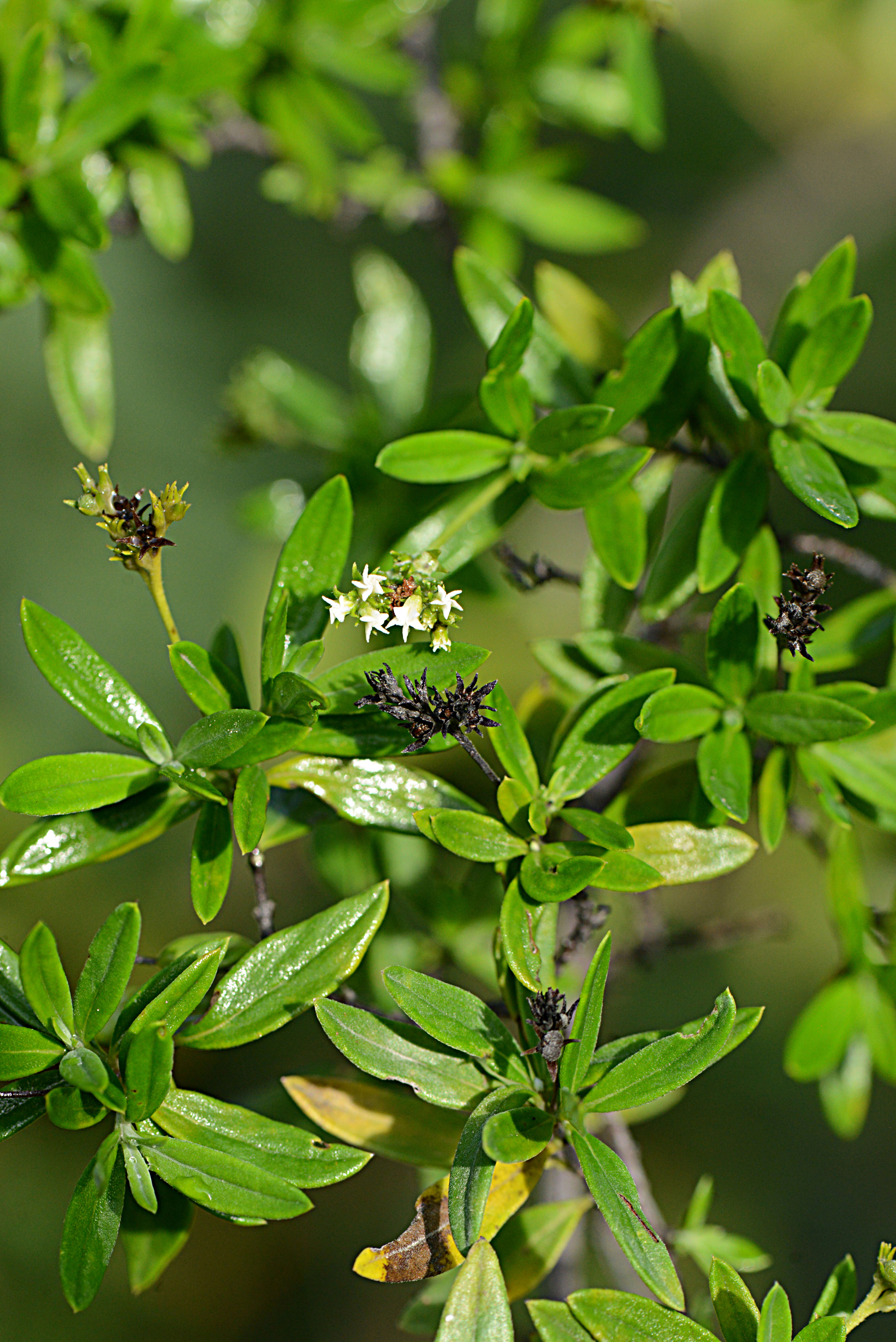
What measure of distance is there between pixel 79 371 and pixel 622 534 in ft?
1.71

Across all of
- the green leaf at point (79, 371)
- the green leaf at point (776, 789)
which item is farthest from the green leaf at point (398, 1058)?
the green leaf at point (79, 371)

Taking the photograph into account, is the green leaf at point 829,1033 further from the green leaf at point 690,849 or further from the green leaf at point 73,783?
the green leaf at point 73,783

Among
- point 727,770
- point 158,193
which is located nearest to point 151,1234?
point 727,770

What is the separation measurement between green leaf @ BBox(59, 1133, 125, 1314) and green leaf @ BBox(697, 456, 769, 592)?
0.46m

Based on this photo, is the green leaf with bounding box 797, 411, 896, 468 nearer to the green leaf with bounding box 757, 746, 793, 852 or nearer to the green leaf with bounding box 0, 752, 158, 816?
the green leaf with bounding box 757, 746, 793, 852

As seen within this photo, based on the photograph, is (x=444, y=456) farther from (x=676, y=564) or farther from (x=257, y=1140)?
(x=257, y=1140)

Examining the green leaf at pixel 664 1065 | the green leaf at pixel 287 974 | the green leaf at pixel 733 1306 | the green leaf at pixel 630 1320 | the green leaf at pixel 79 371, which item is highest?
the green leaf at pixel 79 371

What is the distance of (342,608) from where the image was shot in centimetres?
52

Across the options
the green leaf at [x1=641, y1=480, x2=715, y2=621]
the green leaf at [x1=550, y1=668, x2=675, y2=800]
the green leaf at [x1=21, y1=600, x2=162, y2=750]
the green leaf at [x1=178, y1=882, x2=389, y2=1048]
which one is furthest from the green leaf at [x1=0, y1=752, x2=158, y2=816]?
the green leaf at [x1=641, y1=480, x2=715, y2=621]

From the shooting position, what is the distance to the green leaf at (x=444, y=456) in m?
0.60

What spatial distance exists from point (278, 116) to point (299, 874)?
1.36m

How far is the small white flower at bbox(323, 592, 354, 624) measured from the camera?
515 millimetres

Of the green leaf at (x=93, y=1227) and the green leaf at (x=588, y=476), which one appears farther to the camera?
the green leaf at (x=588, y=476)

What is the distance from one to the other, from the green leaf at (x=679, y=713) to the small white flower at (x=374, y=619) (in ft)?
0.49
